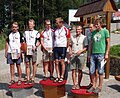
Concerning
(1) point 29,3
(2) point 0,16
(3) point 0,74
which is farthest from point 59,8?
(3) point 0,74

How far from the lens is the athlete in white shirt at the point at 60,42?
7.13 m

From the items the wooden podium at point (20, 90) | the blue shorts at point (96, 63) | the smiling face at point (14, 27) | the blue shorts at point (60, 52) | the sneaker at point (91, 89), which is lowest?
the wooden podium at point (20, 90)

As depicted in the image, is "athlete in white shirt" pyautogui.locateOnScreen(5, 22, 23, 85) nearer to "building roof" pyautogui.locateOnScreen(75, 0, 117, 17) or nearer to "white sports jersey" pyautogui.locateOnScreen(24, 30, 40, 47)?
"white sports jersey" pyautogui.locateOnScreen(24, 30, 40, 47)

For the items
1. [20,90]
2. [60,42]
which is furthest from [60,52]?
[20,90]

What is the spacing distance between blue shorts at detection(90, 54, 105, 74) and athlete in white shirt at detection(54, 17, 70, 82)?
36.1 inches

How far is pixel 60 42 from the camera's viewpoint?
714cm

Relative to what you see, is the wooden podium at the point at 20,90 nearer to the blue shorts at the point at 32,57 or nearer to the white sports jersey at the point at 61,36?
the blue shorts at the point at 32,57

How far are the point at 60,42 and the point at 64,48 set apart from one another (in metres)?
0.19

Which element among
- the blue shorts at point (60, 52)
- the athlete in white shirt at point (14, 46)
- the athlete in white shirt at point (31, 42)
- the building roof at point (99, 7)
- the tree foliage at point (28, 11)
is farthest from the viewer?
the tree foliage at point (28, 11)

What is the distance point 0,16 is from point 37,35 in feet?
183

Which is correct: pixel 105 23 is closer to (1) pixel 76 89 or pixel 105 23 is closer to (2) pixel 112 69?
(2) pixel 112 69

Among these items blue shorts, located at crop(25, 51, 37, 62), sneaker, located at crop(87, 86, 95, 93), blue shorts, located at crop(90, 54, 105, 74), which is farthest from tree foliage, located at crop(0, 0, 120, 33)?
sneaker, located at crop(87, 86, 95, 93)

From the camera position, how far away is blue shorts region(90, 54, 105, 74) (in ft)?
21.1

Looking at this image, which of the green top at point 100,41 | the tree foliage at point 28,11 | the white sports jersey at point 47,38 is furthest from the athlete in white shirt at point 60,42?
the tree foliage at point 28,11
